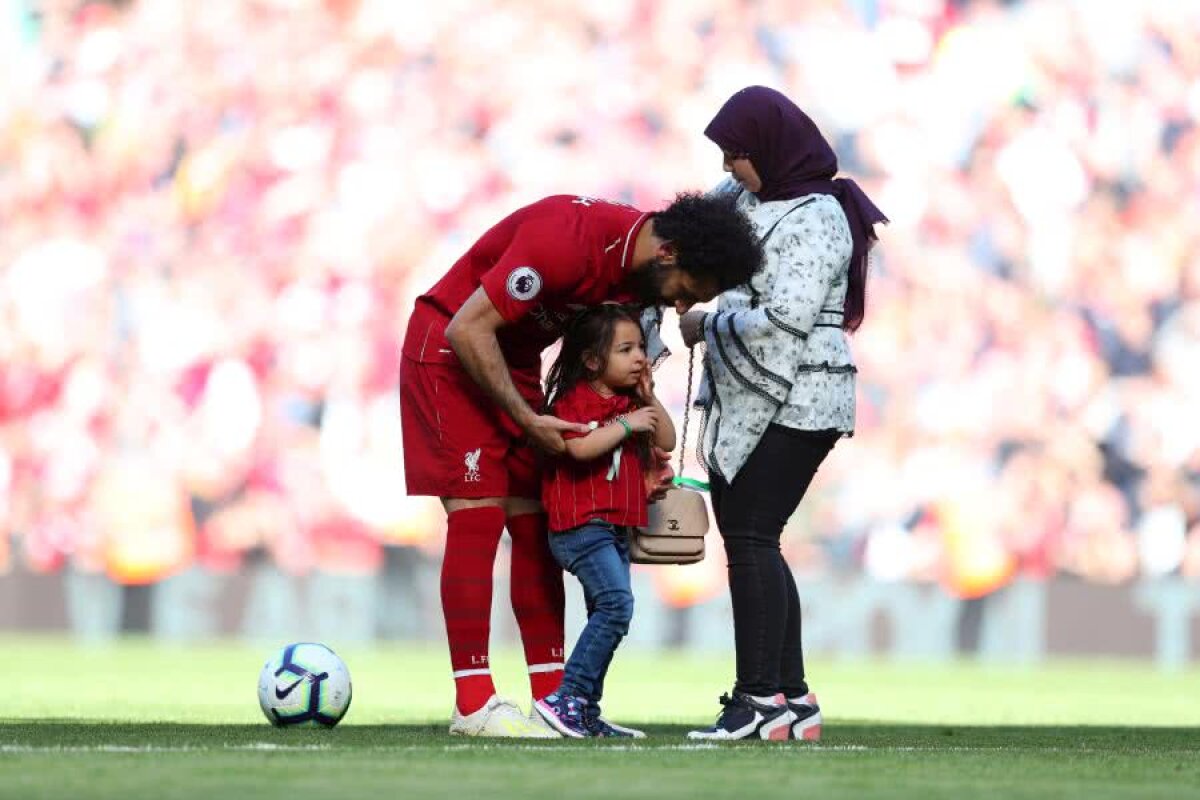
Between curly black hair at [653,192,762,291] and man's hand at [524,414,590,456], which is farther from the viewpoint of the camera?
man's hand at [524,414,590,456]

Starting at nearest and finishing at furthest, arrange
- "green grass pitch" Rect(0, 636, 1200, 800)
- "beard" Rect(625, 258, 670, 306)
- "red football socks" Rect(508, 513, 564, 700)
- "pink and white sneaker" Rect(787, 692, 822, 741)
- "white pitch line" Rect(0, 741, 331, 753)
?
"green grass pitch" Rect(0, 636, 1200, 800)
"white pitch line" Rect(0, 741, 331, 753)
"beard" Rect(625, 258, 670, 306)
"pink and white sneaker" Rect(787, 692, 822, 741)
"red football socks" Rect(508, 513, 564, 700)

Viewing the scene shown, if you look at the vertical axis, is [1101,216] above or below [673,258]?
above

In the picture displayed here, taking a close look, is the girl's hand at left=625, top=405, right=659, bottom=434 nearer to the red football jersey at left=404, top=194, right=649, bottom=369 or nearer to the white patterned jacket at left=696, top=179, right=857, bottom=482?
the white patterned jacket at left=696, top=179, right=857, bottom=482

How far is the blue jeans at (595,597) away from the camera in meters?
6.77

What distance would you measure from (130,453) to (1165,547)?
8072mm

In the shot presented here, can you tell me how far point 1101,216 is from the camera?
794 inches

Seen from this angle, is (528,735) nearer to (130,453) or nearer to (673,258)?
(673,258)

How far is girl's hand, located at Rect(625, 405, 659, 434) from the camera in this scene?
6.87m

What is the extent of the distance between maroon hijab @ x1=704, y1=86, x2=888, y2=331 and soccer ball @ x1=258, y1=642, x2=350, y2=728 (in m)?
1.78

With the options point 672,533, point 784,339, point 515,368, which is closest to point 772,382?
point 784,339

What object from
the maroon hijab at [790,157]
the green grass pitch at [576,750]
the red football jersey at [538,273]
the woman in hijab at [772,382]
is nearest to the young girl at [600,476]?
the red football jersey at [538,273]

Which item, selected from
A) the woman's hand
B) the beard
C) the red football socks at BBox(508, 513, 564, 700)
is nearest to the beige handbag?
the woman's hand

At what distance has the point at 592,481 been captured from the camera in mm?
6887

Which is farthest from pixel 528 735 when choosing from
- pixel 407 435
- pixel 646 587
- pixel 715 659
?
pixel 646 587
